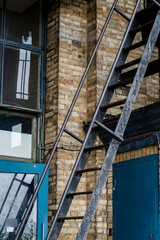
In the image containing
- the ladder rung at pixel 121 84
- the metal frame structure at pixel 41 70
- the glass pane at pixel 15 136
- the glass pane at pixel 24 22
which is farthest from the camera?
the glass pane at pixel 24 22

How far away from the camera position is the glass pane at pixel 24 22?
304 inches

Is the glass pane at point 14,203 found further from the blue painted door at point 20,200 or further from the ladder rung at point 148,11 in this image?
the ladder rung at point 148,11

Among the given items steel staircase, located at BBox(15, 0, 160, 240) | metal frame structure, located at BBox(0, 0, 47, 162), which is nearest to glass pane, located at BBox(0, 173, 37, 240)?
metal frame structure, located at BBox(0, 0, 47, 162)

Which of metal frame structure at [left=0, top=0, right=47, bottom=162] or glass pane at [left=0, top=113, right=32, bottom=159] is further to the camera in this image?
metal frame structure at [left=0, top=0, right=47, bottom=162]

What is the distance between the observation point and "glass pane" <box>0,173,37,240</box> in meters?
6.84

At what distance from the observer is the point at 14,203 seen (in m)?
6.97

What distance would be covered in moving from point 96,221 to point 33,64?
9.18 feet

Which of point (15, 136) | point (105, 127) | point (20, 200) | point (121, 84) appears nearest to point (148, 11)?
point (121, 84)

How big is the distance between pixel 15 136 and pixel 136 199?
2.13m

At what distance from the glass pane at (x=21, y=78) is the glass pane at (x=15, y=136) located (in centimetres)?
27

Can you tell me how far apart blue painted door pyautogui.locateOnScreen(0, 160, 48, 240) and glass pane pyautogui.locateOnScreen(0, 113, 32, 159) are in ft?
0.98

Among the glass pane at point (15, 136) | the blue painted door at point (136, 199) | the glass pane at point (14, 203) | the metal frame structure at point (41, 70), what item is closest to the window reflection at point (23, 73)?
the metal frame structure at point (41, 70)

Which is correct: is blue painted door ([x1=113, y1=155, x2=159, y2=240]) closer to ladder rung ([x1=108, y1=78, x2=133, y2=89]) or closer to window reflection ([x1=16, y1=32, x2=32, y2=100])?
ladder rung ([x1=108, y1=78, x2=133, y2=89])

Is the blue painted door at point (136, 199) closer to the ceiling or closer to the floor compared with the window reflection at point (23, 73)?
closer to the floor
